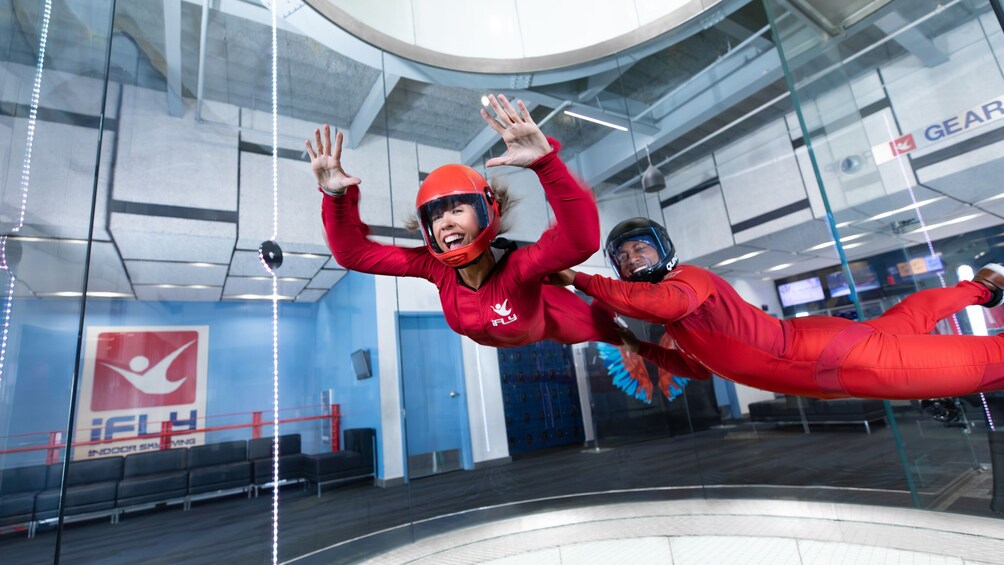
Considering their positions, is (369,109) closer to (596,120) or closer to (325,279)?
(325,279)

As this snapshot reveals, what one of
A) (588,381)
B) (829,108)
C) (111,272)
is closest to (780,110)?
(829,108)

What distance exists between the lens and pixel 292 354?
381cm

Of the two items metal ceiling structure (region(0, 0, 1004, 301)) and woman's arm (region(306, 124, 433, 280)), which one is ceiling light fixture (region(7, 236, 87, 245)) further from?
woman's arm (region(306, 124, 433, 280))

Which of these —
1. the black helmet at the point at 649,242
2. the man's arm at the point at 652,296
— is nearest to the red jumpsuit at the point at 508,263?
the man's arm at the point at 652,296

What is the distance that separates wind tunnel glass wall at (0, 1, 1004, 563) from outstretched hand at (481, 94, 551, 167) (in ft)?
1.85

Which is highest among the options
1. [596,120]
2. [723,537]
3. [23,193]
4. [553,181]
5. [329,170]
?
[596,120]

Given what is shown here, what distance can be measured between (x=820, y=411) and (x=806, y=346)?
573 centimetres

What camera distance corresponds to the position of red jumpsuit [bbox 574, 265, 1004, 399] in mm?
1628

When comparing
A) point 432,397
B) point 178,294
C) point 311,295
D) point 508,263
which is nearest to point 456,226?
point 508,263

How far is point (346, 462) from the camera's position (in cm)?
399

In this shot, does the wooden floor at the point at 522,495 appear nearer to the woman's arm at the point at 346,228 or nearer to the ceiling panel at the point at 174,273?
the ceiling panel at the point at 174,273

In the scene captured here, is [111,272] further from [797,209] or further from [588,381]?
[797,209]

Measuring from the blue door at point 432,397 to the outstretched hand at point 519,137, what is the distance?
118 inches

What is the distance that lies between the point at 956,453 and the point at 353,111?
17.7 ft
